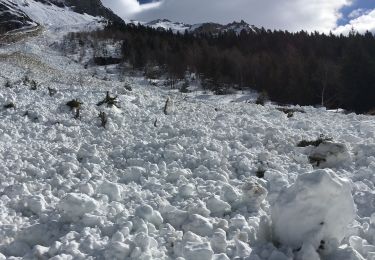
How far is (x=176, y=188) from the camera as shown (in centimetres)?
862

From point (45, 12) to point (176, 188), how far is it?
488 ft

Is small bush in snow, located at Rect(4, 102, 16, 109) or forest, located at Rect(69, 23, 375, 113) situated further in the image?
forest, located at Rect(69, 23, 375, 113)

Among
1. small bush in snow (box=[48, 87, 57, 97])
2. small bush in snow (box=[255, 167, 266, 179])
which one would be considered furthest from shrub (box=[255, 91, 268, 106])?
small bush in snow (box=[255, 167, 266, 179])

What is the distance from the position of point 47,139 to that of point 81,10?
170 metres

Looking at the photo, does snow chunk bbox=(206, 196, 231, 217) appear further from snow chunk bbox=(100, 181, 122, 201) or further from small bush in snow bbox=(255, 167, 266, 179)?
small bush in snow bbox=(255, 167, 266, 179)

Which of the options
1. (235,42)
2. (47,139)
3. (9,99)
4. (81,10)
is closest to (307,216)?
(47,139)

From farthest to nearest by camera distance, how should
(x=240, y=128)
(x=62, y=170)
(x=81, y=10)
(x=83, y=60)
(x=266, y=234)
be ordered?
(x=81, y=10) < (x=83, y=60) < (x=240, y=128) < (x=62, y=170) < (x=266, y=234)

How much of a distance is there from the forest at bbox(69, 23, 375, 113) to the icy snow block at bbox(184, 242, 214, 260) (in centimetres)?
3955

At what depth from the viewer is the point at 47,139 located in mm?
11906

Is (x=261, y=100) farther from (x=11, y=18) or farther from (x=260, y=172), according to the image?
(x=11, y=18)

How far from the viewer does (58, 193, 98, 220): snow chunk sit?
22.3ft

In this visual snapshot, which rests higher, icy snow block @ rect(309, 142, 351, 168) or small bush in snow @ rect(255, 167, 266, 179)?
icy snow block @ rect(309, 142, 351, 168)

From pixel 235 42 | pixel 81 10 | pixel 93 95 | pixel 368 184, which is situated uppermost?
pixel 81 10

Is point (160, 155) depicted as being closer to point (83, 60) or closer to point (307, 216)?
point (307, 216)
